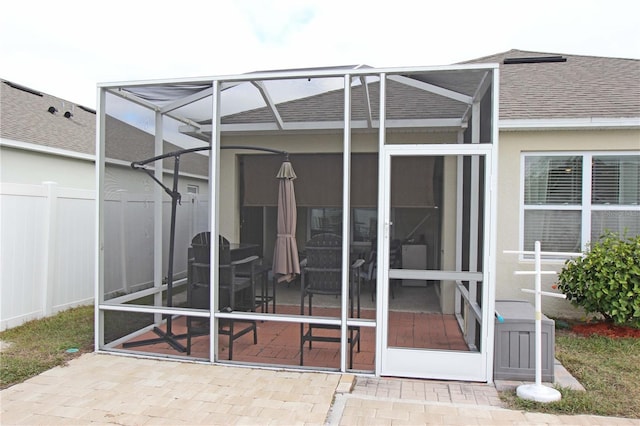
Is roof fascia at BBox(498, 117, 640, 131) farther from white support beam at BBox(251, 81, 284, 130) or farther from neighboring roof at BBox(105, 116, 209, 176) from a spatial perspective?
neighboring roof at BBox(105, 116, 209, 176)

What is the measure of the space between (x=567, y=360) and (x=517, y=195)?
7.32ft

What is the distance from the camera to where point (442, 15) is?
788cm

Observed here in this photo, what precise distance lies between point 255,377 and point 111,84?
3017 mm

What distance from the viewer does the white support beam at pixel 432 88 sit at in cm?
384

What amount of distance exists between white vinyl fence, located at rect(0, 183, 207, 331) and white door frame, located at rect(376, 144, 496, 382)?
235cm

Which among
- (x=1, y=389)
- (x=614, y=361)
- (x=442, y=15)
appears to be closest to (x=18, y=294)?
(x=1, y=389)

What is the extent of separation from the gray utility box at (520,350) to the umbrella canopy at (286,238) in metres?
2.00

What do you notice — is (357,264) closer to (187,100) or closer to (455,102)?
(455,102)

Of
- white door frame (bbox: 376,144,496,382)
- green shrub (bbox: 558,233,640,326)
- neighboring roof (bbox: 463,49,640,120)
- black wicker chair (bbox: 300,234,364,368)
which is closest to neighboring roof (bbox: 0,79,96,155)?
black wicker chair (bbox: 300,234,364,368)

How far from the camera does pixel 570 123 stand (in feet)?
17.2

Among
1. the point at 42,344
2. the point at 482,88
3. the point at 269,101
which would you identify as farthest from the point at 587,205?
the point at 42,344

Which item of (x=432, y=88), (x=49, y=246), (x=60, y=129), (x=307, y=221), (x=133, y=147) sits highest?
(x=60, y=129)

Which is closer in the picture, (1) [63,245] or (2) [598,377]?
(2) [598,377]

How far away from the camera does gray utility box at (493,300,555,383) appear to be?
3.43 metres
